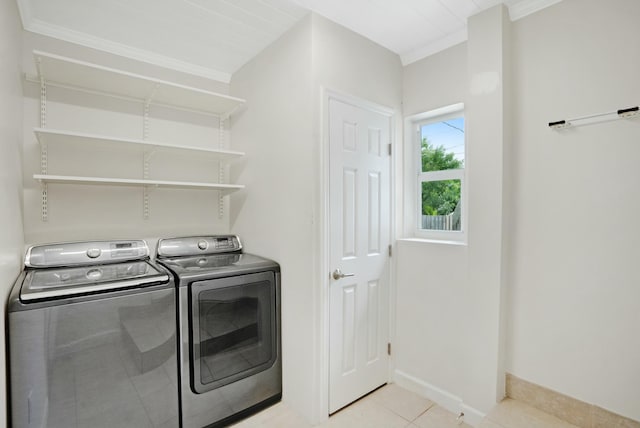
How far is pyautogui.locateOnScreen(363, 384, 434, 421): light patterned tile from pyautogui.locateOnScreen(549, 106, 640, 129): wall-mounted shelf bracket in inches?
75.3

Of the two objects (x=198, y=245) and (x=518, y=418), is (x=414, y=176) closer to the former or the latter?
(x=518, y=418)

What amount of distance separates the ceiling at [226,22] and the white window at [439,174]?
19.5 inches

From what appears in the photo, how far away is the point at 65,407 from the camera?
4.86 feet

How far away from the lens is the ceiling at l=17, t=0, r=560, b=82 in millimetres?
1854

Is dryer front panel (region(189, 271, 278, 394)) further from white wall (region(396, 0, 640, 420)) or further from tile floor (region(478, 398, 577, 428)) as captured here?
tile floor (region(478, 398, 577, 428))

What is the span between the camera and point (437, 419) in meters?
2.02

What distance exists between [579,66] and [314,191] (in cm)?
157

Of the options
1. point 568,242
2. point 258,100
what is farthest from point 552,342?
point 258,100

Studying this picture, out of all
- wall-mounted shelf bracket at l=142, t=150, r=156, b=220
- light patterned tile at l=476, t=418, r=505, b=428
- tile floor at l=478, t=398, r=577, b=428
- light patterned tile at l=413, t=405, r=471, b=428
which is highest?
wall-mounted shelf bracket at l=142, t=150, r=156, b=220

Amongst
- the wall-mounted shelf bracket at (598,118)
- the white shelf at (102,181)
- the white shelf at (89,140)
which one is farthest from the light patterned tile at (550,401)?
the white shelf at (89,140)

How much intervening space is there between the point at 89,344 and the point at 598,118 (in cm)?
275

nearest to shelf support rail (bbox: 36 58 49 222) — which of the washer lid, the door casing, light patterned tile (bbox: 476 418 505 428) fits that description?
the washer lid

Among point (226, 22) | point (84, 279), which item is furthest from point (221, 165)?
point (84, 279)

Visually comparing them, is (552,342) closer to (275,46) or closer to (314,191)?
(314,191)
